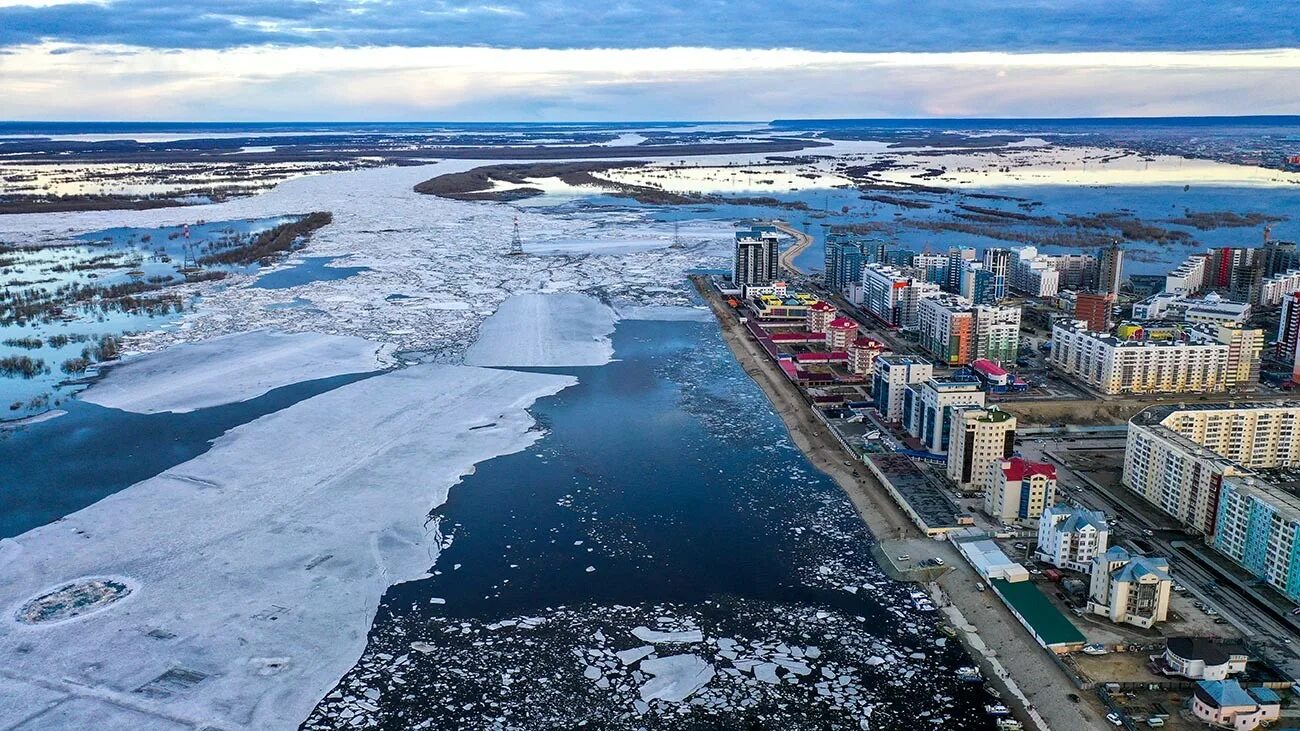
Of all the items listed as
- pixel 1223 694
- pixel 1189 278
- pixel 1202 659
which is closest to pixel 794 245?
pixel 1189 278

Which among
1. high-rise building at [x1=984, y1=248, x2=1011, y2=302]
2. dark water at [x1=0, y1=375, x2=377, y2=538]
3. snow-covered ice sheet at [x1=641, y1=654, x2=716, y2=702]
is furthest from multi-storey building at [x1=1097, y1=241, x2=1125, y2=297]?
snow-covered ice sheet at [x1=641, y1=654, x2=716, y2=702]

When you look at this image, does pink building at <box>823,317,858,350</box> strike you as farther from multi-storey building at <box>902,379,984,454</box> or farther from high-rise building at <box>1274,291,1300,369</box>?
high-rise building at <box>1274,291,1300,369</box>

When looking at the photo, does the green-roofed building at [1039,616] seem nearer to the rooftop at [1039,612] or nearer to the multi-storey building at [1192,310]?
the rooftop at [1039,612]

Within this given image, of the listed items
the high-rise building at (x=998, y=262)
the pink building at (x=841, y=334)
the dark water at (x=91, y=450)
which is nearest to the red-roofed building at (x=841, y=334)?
the pink building at (x=841, y=334)

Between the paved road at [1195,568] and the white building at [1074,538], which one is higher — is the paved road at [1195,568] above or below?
below

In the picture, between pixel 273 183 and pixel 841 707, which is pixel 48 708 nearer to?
pixel 841 707
